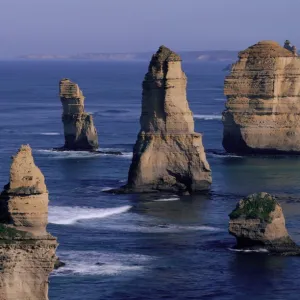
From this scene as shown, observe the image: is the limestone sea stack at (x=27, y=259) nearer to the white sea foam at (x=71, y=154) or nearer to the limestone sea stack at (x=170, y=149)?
the limestone sea stack at (x=170, y=149)

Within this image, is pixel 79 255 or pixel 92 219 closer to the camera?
pixel 79 255

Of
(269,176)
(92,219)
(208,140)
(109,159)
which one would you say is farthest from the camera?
(208,140)

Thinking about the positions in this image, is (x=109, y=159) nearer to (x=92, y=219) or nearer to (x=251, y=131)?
(x=251, y=131)

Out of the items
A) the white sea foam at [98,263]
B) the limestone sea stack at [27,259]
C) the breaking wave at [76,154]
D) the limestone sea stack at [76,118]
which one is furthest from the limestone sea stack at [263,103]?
the limestone sea stack at [27,259]

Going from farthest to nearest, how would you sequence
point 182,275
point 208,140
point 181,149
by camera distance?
point 208,140 → point 181,149 → point 182,275

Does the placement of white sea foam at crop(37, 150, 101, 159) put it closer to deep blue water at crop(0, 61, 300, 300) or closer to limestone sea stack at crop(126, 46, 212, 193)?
deep blue water at crop(0, 61, 300, 300)

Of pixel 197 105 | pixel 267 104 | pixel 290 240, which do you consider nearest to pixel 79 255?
pixel 290 240

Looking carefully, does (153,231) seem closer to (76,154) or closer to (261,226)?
(261,226)
